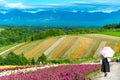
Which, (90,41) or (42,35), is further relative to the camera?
(42,35)

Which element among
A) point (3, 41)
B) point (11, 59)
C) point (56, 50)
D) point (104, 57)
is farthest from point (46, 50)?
point (3, 41)

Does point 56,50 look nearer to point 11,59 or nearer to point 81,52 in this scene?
point 81,52

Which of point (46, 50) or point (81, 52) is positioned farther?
point (46, 50)

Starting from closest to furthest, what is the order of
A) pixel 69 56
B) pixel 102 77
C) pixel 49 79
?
pixel 49 79, pixel 102 77, pixel 69 56

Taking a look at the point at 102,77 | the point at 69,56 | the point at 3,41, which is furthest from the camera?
the point at 3,41

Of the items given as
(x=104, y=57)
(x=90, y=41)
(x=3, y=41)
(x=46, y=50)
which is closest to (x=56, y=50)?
(x=46, y=50)

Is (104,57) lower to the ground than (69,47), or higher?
higher

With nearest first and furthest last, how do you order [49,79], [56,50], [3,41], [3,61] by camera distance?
[49,79], [3,61], [56,50], [3,41]

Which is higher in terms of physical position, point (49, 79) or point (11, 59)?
point (49, 79)

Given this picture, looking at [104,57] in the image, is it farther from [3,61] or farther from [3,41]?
[3,41]
